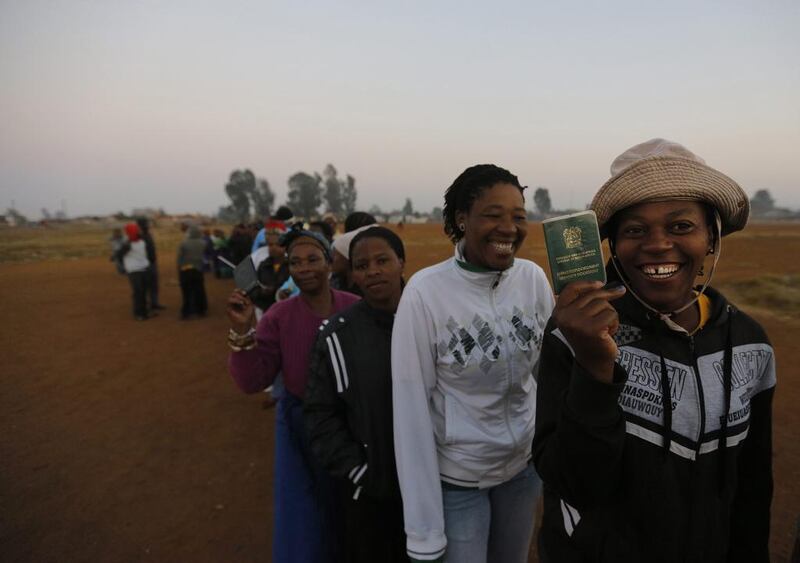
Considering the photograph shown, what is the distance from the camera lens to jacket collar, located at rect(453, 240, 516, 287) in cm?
179

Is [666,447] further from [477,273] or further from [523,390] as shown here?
[477,273]

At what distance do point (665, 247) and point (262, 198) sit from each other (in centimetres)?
9300

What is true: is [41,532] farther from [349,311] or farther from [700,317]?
[700,317]

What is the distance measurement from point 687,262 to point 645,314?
0.18 metres

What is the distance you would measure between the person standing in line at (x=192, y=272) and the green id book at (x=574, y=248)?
10.2m

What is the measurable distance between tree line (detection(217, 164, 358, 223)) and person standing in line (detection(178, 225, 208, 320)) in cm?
7229

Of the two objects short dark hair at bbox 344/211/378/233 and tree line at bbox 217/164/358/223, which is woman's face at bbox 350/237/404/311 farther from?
tree line at bbox 217/164/358/223

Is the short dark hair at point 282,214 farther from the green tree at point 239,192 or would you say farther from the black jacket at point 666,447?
the green tree at point 239,192

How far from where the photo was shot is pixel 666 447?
117 cm

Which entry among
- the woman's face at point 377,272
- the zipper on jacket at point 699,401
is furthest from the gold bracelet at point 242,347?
the zipper on jacket at point 699,401

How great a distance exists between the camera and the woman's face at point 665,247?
1.18m

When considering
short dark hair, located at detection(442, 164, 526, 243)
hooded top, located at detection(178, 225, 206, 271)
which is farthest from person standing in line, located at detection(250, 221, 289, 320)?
hooded top, located at detection(178, 225, 206, 271)

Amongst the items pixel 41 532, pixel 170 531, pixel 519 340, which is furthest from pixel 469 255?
pixel 41 532

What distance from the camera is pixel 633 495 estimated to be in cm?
117
